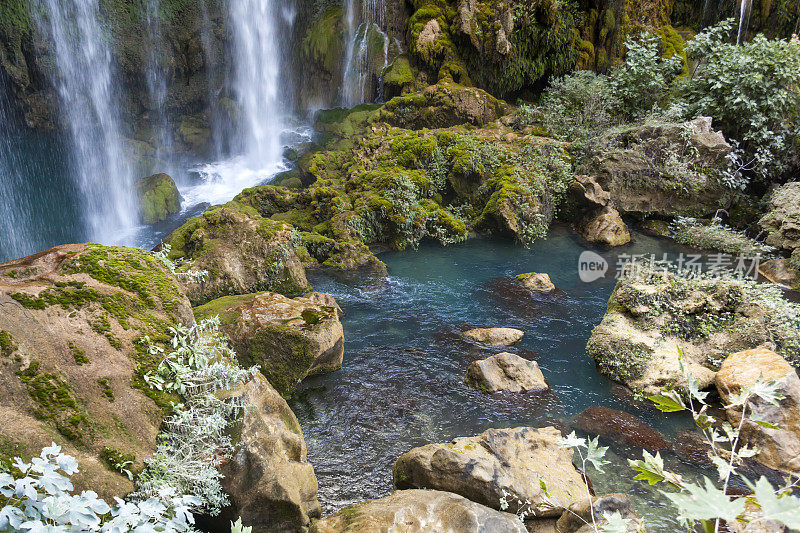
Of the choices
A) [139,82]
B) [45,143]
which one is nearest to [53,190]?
[45,143]

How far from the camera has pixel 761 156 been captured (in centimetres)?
1420

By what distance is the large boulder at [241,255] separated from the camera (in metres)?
9.31

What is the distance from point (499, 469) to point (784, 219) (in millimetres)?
12538

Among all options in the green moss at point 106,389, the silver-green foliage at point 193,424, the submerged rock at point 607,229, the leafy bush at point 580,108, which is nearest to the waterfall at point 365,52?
the leafy bush at point 580,108

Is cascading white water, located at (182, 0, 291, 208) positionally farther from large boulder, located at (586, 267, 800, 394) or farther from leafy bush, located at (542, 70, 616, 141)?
large boulder, located at (586, 267, 800, 394)

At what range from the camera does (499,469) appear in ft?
15.9

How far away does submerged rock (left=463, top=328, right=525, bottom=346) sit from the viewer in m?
8.70

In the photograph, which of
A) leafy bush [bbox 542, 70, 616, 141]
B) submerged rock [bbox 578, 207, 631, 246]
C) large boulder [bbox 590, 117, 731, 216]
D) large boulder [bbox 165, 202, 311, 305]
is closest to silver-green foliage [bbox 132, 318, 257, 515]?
large boulder [bbox 165, 202, 311, 305]

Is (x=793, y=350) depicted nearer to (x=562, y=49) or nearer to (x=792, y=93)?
(x=792, y=93)

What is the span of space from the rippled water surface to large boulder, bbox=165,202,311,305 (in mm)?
1223

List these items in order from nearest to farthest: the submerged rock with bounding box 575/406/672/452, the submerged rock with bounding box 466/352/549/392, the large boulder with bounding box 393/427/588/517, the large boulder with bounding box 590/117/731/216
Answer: the large boulder with bounding box 393/427/588/517
the submerged rock with bounding box 575/406/672/452
the submerged rock with bounding box 466/352/549/392
the large boulder with bounding box 590/117/731/216

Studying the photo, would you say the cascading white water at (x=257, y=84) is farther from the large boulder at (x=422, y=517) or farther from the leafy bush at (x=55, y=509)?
the leafy bush at (x=55, y=509)

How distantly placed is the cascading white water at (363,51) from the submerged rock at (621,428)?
1795 centimetres

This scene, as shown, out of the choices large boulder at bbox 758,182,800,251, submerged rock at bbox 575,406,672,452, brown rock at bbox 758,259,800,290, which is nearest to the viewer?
submerged rock at bbox 575,406,672,452
